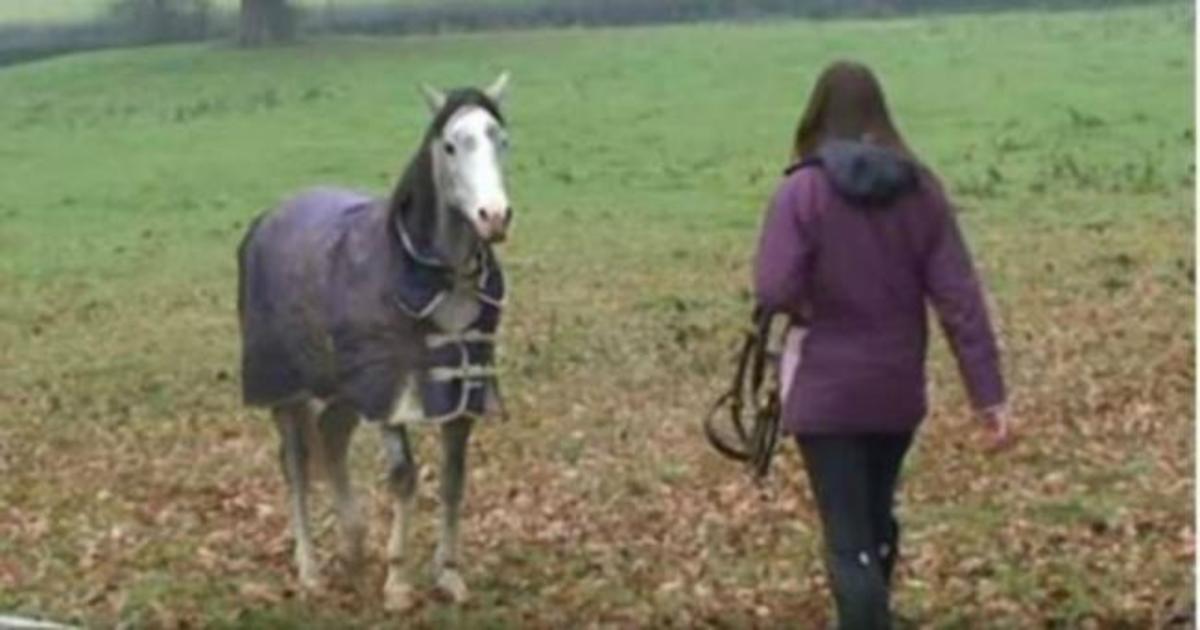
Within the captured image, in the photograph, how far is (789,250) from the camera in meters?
8.52

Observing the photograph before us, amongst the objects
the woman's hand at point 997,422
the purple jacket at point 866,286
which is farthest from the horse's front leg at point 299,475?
the woman's hand at point 997,422

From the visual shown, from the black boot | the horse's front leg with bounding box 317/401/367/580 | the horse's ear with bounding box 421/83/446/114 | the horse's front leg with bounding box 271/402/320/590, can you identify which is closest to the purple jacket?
the black boot

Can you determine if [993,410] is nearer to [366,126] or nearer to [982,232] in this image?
[982,232]

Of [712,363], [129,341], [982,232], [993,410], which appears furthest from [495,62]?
[993,410]

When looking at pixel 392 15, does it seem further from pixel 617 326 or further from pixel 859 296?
pixel 859 296

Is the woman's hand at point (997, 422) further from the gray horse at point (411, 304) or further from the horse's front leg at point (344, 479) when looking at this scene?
the horse's front leg at point (344, 479)

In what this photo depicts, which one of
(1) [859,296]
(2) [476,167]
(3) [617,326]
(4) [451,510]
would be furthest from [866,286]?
(3) [617,326]

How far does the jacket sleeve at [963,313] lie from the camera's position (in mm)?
8578

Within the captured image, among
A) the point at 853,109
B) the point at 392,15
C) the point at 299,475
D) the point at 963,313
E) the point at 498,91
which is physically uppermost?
the point at 853,109

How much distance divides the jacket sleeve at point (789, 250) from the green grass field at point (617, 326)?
84.1 inches

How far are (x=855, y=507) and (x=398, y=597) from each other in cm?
290

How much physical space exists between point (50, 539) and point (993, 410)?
246 inches

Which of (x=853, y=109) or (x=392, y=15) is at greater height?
(x=853, y=109)

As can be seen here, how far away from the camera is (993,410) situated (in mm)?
8609
